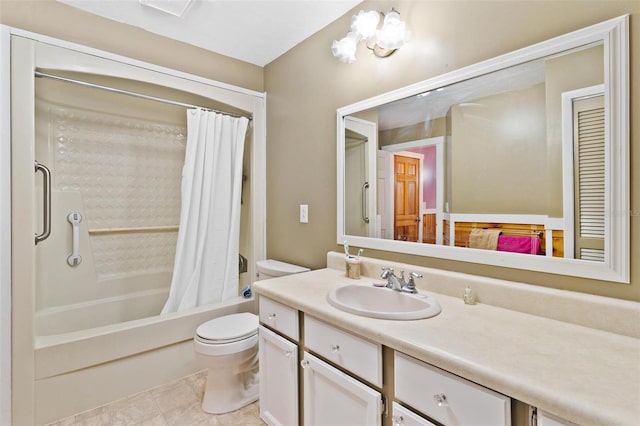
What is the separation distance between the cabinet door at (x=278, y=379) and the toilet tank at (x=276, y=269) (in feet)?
1.76

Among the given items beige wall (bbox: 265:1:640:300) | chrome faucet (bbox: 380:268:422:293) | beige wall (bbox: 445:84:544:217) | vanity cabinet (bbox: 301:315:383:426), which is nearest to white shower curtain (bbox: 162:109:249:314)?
beige wall (bbox: 265:1:640:300)

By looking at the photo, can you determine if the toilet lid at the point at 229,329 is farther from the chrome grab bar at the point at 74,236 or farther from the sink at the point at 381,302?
the chrome grab bar at the point at 74,236

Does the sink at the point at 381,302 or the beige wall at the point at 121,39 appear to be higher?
the beige wall at the point at 121,39

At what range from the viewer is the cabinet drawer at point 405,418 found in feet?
2.93

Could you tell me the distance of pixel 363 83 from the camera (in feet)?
5.74

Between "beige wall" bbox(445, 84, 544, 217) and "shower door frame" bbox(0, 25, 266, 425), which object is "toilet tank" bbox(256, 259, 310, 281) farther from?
"shower door frame" bbox(0, 25, 266, 425)

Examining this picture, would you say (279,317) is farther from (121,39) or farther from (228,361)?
(121,39)

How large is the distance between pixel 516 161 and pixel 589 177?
0.23 metres

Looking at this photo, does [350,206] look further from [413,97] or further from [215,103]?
[215,103]

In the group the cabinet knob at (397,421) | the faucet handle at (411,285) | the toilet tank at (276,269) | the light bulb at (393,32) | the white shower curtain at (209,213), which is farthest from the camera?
the white shower curtain at (209,213)

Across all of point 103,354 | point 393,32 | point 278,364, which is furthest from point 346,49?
point 103,354

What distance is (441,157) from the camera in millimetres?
1408

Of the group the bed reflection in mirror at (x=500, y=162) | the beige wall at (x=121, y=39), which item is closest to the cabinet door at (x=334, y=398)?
the bed reflection in mirror at (x=500, y=162)

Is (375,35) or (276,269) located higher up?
(375,35)
